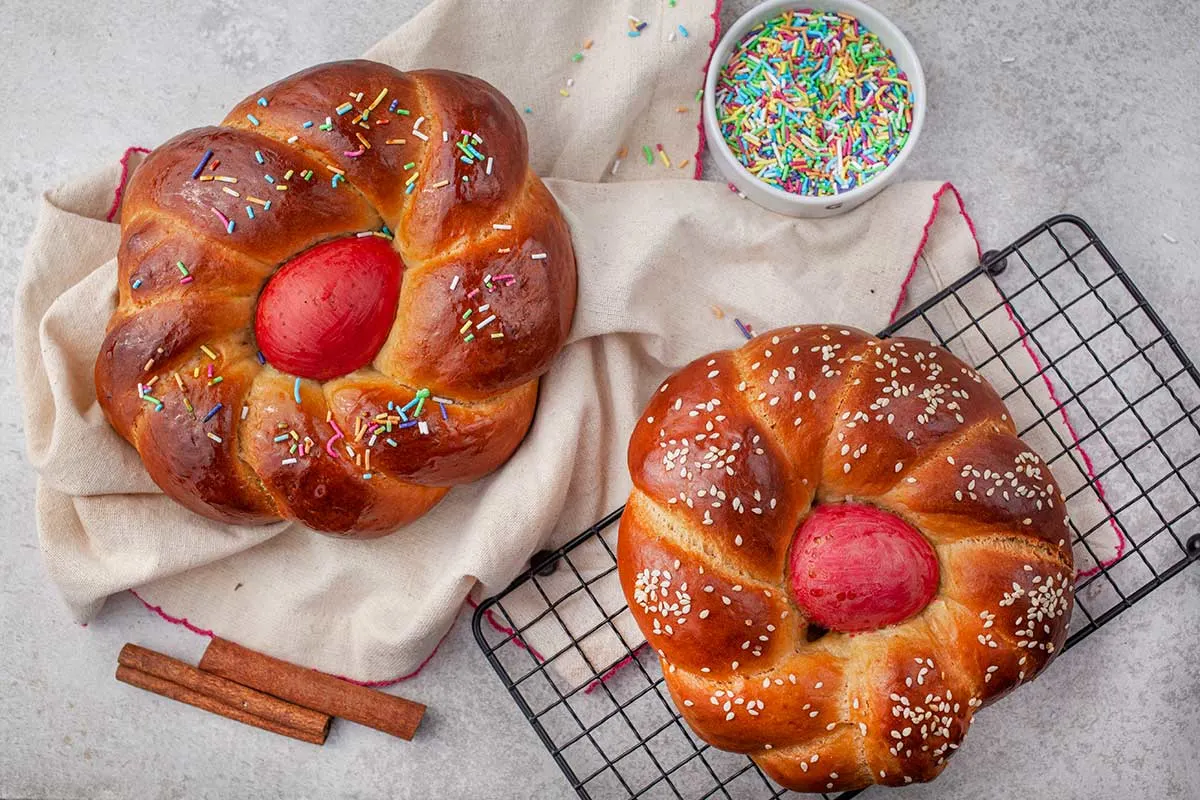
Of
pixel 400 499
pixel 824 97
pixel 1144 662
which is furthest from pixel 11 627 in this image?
pixel 1144 662

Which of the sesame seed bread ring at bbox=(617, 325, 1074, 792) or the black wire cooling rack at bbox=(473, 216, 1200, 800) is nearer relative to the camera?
the sesame seed bread ring at bbox=(617, 325, 1074, 792)

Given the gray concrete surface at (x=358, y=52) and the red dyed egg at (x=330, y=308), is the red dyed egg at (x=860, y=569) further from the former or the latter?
the red dyed egg at (x=330, y=308)

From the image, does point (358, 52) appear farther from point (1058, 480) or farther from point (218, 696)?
point (1058, 480)

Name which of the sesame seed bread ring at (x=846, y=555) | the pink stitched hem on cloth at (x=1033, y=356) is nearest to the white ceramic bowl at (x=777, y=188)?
the pink stitched hem on cloth at (x=1033, y=356)

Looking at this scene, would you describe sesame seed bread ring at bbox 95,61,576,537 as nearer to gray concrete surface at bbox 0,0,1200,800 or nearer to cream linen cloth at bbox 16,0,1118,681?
cream linen cloth at bbox 16,0,1118,681

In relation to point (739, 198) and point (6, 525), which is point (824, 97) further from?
point (6, 525)

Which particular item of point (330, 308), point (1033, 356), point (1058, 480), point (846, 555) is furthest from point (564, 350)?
point (1058, 480)

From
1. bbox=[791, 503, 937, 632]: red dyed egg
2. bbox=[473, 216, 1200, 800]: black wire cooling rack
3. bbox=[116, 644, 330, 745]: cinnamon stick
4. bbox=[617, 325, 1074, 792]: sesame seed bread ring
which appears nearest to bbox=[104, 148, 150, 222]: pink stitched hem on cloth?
bbox=[116, 644, 330, 745]: cinnamon stick
